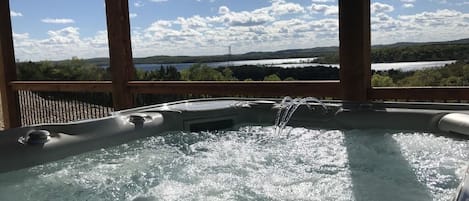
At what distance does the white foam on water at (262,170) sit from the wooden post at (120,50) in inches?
51.4

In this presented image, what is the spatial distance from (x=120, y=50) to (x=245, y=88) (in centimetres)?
131

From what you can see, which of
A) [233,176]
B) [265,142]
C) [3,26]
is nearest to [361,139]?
[265,142]

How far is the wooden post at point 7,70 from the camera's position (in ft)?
15.8

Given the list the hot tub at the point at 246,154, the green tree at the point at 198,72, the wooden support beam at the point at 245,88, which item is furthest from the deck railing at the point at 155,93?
the green tree at the point at 198,72

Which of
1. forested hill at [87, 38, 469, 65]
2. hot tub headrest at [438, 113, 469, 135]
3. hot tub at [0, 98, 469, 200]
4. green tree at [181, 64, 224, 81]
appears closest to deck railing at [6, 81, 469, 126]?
hot tub at [0, 98, 469, 200]

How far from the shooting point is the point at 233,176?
2.08 m

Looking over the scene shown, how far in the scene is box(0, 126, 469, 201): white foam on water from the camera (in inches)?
72.0

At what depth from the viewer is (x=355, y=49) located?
10.00 ft

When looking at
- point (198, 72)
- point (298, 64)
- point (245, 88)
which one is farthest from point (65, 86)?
point (298, 64)

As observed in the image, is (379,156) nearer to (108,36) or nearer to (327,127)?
(327,127)

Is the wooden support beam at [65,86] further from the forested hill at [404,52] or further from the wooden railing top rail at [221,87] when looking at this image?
the forested hill at [404,52]

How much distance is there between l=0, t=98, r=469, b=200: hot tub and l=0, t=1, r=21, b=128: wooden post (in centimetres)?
256

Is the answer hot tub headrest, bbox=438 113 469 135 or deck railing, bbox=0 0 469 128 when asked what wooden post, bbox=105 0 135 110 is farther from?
hot tub headrest, bbox=438 113 469 135

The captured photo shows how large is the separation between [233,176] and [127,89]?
7.55ft
